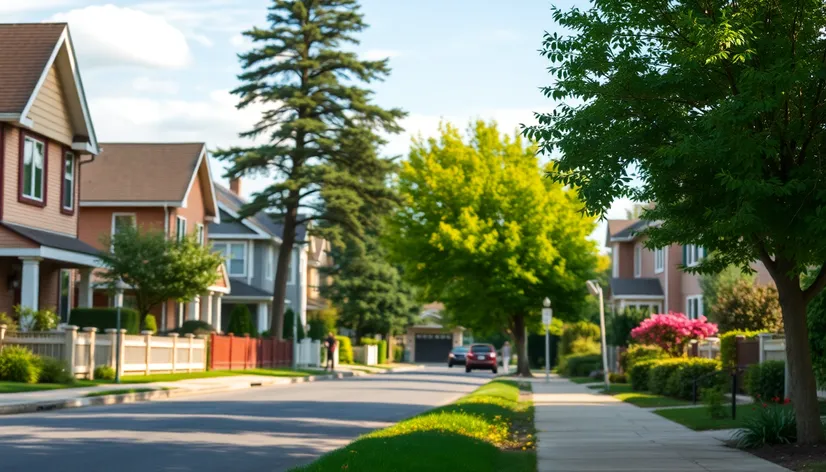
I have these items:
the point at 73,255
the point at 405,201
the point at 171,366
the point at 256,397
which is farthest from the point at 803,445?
the point at 405,201

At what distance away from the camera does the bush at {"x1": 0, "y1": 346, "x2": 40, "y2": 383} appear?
91.5 ft

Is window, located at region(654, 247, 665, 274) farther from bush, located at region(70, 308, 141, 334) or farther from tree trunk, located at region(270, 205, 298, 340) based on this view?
bush, located at region(70, 308, 141, 334)

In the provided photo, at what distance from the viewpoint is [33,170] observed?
111 feet

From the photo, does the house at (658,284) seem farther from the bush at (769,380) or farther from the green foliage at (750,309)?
the bush at (769,380)

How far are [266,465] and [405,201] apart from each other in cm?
3907

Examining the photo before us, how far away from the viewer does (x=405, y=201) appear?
52.6m

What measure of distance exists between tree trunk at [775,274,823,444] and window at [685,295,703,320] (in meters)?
35.0

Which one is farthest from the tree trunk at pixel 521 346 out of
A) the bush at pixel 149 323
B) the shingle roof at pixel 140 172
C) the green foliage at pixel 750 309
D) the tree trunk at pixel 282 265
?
the green foliage at pixel 750 309

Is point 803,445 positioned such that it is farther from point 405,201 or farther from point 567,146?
point 405,201

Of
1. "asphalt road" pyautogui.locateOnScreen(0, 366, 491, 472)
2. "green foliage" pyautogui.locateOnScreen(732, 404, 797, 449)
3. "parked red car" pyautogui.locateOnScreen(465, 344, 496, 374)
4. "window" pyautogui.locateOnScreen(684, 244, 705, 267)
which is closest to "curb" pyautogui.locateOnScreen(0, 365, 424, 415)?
"asphalt road" pyautogui.locateOnScreen(0, 366, 491, 472)

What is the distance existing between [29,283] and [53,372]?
358cm

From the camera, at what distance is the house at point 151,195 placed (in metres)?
49.2

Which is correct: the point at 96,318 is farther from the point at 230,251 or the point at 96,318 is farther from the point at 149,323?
the point at 230,251

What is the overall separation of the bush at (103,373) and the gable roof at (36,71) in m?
7.13
